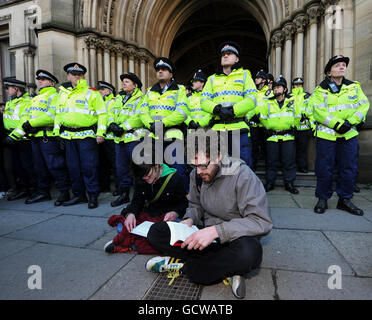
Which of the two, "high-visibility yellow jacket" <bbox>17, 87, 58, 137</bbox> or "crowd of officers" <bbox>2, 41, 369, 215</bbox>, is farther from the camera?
"high-visibility yellow jacket" <bbox>17, 87, 58, 137</bbox>

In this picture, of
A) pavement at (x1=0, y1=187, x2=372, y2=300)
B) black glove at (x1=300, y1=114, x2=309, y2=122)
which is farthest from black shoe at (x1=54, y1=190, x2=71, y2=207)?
black glove at (x1=300, y1=114, x2=309, y2=122)

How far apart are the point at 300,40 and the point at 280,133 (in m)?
3.84

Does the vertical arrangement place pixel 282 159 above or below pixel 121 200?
above

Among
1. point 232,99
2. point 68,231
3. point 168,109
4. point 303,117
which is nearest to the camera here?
point 68,231

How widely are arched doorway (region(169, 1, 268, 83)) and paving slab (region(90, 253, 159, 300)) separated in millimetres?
13599

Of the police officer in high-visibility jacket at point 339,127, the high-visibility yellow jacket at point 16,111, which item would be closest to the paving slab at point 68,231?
the high-visibility yellow jacket at point 16,111

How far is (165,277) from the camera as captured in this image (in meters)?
1.75

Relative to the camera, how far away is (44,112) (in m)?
4.18

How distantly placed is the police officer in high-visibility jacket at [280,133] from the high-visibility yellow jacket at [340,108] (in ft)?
4.38

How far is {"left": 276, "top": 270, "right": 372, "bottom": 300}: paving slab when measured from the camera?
1.45 meters

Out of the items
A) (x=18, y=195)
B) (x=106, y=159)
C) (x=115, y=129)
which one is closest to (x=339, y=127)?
(x=115, y=129)

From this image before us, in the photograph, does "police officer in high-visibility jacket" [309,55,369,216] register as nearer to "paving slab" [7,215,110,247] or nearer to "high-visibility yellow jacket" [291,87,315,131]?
"high-visibility yellow jacket" [291,87,315,131]

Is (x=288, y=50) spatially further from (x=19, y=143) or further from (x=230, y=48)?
(x=19, y=143)
